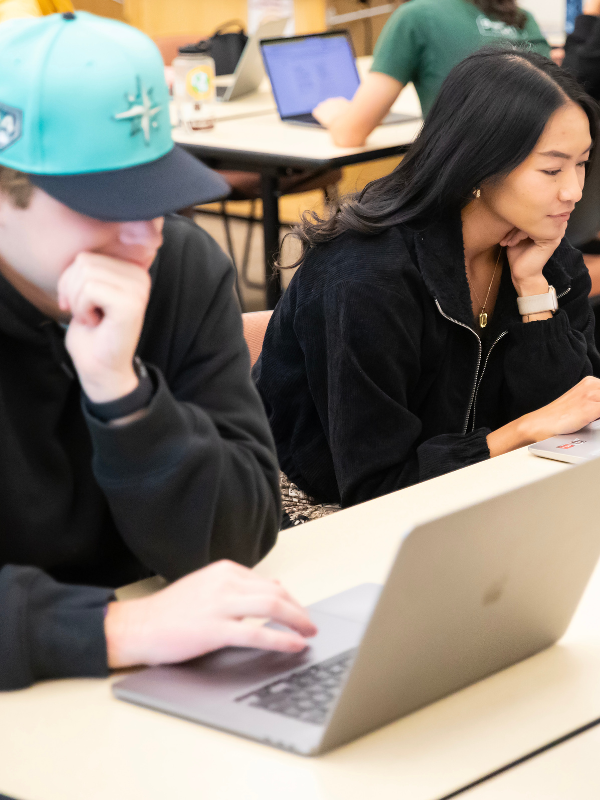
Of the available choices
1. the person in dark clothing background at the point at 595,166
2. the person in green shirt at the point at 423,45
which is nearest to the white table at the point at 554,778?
the person in dark clothing background at the point at 595,166

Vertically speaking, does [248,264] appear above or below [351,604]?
below

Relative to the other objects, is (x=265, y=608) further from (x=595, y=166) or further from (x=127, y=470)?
(x=595, y=166)

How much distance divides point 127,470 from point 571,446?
2.19ft

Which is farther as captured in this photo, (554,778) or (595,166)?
(595,166)

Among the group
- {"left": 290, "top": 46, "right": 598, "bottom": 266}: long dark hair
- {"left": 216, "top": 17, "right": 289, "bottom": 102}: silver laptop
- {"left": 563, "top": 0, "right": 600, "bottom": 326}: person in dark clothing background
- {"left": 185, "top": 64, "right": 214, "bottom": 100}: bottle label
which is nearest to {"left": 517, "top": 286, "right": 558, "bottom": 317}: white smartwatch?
{"left": 290, "top": 46, "right": 598, "bottom": 266}: long dark hair

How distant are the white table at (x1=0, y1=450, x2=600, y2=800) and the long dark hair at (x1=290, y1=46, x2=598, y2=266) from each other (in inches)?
33.7

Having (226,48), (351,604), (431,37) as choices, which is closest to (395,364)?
(351,604)

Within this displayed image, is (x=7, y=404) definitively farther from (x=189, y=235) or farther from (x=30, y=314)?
(x=189, y=235)

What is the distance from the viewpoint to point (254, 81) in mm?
3955

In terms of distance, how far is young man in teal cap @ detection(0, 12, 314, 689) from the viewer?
2.69 ft

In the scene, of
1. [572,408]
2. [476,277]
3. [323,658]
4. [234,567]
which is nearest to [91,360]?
[234,567]

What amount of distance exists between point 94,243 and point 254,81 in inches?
129

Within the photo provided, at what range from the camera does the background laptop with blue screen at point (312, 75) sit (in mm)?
3242

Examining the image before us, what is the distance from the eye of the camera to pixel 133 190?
2.80 ft
